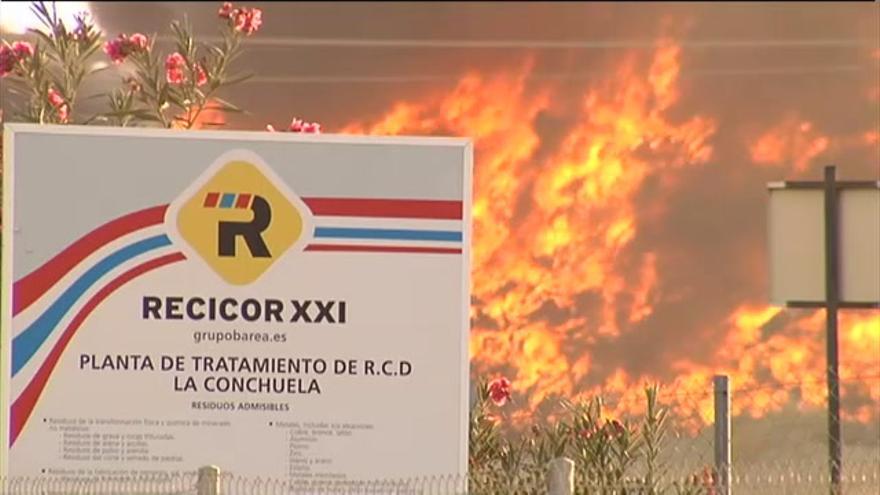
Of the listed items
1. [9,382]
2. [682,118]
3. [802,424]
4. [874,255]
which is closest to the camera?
[9,382]

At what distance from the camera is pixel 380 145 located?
690cm

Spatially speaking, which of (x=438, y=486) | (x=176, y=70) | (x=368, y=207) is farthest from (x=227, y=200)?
(x=176, y=70)

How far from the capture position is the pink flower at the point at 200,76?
8703 millimetres

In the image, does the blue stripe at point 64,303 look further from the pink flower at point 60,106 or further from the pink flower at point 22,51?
the pink flower at point 22,51

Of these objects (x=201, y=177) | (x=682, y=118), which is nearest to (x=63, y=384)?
(x=201, y=177)

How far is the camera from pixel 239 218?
22.5ft

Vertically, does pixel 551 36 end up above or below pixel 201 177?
above

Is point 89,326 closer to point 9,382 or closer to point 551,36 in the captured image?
point 9,382

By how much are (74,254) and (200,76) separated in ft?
6.79

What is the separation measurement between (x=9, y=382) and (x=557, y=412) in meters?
3.15

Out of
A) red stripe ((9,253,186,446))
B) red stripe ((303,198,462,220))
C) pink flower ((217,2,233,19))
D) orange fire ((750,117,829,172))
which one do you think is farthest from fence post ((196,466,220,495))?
orange fire ((750,117,829,172))

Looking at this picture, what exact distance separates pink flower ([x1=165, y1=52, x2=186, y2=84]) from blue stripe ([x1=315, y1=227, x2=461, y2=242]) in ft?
6.87

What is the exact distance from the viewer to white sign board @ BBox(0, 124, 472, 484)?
6762 millimetres

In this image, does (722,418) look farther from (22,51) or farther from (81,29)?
(22,51)
